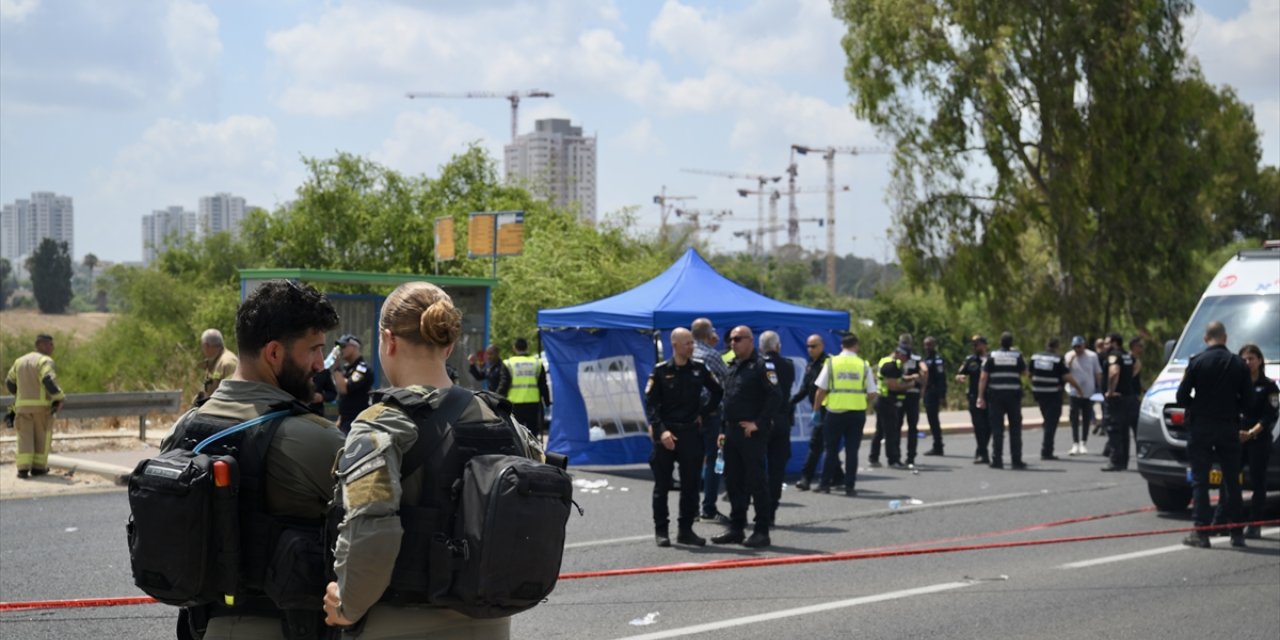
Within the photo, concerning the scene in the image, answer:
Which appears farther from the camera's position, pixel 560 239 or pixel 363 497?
pixel 560 239

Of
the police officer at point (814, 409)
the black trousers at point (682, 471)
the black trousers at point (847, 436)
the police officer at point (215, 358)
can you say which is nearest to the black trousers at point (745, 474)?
the black trousers at point (682, 471)

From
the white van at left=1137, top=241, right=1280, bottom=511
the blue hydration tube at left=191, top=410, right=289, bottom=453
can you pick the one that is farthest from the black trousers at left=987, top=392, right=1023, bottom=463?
the blue hydration tube at left=191, top=410, right=289, bottom=453

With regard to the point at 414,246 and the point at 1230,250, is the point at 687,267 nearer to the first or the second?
the point at 414,246

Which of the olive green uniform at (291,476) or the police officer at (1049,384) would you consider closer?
the olive green uniform at (291,476)

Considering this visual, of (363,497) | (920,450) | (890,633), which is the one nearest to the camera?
(363,497)

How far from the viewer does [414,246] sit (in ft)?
171

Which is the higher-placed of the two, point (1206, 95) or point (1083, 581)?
point (1206, 95)

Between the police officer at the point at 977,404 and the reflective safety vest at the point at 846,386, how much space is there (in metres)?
4.70

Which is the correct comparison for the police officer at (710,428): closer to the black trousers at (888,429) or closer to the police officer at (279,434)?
the black trousers at (888,429)

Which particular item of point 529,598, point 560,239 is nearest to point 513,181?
point 560,239

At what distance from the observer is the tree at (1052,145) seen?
33.2m

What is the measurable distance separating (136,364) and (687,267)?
2382 cm

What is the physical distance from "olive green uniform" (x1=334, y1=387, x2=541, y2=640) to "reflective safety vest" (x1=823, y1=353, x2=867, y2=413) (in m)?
11.7

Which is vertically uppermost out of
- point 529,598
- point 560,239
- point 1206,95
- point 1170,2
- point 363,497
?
point 1170,2
